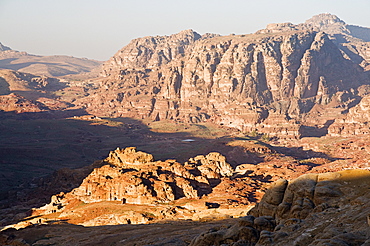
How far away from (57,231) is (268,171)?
74707 mm

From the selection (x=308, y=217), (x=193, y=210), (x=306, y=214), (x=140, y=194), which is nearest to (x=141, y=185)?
(x=140, y=194)

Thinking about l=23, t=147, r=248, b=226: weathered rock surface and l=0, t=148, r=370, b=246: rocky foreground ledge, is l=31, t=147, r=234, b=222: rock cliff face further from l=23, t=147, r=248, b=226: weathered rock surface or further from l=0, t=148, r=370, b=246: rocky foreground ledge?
l=0, t=148, r=370, b=246: rocky foreground ledge

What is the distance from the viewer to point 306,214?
41.9 meters

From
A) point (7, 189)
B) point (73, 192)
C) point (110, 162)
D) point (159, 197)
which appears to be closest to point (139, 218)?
point (159, 197)

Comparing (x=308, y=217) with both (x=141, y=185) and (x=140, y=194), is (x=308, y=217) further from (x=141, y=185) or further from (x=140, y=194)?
(x=141, y=185)

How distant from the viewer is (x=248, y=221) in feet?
140

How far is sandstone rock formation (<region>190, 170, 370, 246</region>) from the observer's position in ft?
113

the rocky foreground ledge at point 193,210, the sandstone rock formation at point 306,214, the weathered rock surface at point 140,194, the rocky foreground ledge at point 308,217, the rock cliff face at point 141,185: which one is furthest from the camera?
the rock cliff face at point 141,185

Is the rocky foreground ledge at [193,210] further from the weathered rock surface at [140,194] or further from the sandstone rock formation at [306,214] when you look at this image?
the weathered rock surface at [140,194]

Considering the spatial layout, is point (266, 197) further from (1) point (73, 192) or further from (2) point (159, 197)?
(1) point (73, 192)

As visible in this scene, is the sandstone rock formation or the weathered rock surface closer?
the sandstone rock formation

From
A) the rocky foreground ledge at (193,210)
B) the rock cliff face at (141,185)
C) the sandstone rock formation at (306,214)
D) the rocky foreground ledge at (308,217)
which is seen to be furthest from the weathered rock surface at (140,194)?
the sandstone rock formation at (306,214)

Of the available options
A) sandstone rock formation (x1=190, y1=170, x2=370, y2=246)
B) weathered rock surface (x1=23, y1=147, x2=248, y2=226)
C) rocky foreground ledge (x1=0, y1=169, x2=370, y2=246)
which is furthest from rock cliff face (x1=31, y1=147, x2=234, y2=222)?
sandstone rock formation (x1=190, y1=170, x2=370, y2=246)

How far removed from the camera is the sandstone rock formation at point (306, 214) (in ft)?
113
